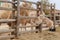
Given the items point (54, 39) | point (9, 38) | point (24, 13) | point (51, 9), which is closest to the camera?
point (9, 38)

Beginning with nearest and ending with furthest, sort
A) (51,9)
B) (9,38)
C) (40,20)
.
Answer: (9,38), (40,20), (51,9)

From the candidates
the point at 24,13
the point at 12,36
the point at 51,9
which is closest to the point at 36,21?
the point at 24,13

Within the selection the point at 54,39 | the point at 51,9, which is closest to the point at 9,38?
the point at 54,39

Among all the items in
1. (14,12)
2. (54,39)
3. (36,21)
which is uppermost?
(14,12)

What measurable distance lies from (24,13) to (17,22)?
5.87 ft

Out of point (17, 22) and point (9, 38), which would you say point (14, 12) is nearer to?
point (17, 22)

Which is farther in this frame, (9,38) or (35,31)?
(35,31)

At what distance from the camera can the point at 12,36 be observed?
20.5 feet

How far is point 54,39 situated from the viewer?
6.92m

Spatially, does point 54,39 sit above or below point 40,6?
below

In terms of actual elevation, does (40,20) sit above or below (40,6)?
below

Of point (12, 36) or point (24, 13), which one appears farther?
point (24, 13)

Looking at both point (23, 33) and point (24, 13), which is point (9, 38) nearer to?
point (23, 33)

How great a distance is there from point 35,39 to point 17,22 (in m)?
1.00
